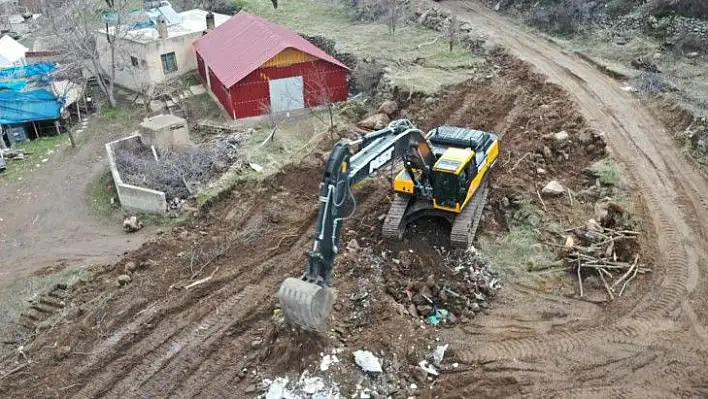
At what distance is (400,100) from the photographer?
23547 millimetres

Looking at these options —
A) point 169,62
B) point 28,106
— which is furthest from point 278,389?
point 169,62

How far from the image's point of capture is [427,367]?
1212cm

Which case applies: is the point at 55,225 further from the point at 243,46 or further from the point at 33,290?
the point at 243,46

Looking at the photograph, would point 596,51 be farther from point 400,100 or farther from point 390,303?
point 390,303

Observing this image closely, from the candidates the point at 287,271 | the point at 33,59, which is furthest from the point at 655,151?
the point at 33,59

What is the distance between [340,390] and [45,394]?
5.80m

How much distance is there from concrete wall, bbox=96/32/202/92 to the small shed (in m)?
4.06

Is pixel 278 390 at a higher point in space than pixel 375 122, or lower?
lower

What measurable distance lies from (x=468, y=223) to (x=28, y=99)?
19999 mm

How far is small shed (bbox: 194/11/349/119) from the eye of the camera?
23.6m

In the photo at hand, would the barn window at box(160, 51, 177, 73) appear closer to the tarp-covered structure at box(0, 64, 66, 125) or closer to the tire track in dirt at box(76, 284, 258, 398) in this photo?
the tarp-covered structure at box(0, 64, 66, 125)

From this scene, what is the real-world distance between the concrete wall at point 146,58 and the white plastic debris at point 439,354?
68.9 feet

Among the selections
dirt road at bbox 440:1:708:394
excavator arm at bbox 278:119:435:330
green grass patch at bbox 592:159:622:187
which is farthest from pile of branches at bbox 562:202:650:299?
excavator arm at bbox 278:119:435:330

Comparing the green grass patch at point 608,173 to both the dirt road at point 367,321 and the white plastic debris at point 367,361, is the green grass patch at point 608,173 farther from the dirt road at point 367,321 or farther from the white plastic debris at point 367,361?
the white plastic debris at point 367,361
